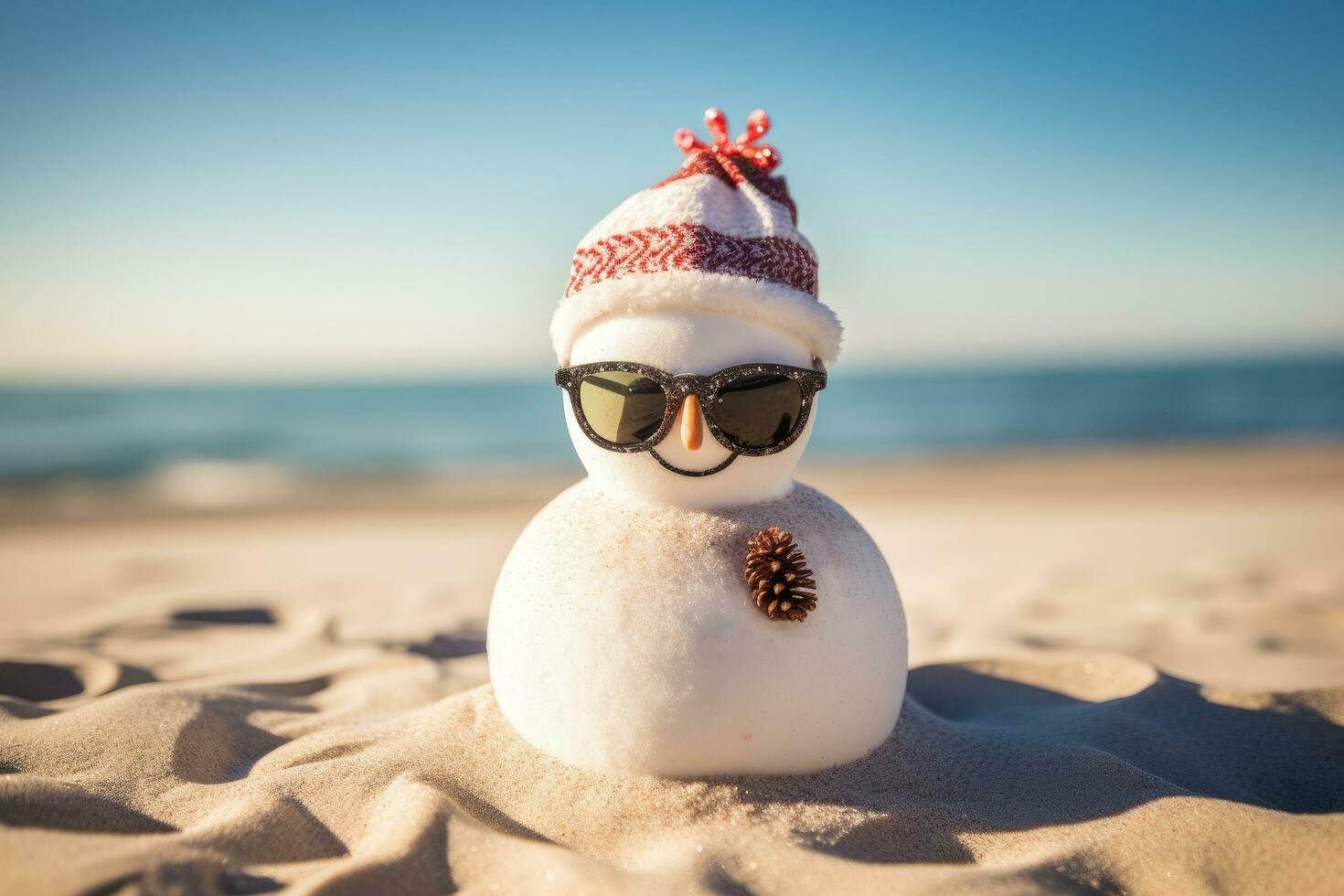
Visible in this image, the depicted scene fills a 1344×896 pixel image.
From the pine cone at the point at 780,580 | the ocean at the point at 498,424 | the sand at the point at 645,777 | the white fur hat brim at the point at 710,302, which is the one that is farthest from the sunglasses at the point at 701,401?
the ocean at the point at 498,424

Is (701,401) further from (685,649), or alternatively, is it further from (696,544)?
(685,649)

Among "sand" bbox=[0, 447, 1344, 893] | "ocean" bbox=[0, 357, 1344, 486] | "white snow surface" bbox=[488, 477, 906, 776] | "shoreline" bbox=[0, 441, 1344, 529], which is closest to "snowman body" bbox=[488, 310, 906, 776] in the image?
"white snow surface" bbox=[488, 477, 906, 776]

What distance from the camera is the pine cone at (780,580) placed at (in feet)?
6.79

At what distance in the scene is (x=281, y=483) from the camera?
458 inches

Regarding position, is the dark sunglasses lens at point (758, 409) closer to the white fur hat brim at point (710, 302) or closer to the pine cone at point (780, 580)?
the white fur hat brim at point (710, 302)

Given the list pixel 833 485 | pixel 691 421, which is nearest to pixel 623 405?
pixel 691 421

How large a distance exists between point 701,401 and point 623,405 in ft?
0.68

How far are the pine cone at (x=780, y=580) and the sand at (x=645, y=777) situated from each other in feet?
1.49

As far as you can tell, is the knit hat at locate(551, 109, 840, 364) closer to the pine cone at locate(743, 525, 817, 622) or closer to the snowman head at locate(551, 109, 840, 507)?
the snowman head at locate(551, 109, 840, 507)

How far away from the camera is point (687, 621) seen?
2.05 m

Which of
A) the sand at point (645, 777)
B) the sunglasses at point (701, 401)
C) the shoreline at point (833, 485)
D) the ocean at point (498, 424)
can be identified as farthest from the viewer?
the ocean at point (498, 424)

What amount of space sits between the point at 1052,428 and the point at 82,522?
17670 millimetres

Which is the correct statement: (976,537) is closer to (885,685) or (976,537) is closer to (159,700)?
(885,685)

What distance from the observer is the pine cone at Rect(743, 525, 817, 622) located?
6.79ft
